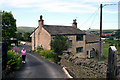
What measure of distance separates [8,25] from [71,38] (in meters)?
14.4

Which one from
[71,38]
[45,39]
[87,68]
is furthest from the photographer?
[71,38]

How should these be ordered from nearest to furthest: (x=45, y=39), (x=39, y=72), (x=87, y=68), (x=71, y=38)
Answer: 1. (x=87, y=68)
2. (x=39, y=72)
3. (x=45, y=39)
4. (x=71, y=38)

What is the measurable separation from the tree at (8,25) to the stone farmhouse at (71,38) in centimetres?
597

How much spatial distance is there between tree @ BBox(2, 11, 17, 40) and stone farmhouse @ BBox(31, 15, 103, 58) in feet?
19.6

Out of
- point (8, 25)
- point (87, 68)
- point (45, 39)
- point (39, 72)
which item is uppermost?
point (8, 25)

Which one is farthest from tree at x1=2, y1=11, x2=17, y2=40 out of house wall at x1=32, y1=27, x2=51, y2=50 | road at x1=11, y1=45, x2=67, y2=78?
road at x1=11, y1=45, x2=67, y2=78

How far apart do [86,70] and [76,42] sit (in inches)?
837

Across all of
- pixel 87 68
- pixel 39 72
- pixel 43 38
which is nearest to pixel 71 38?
pixel 43 38

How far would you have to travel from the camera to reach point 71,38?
29.5 meters

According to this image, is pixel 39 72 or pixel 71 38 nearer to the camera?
pixel 39 72

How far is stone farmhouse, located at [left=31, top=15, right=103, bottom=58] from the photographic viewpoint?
90.9 ft

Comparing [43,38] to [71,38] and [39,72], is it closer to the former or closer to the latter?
[71,38]

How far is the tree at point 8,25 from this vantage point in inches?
982

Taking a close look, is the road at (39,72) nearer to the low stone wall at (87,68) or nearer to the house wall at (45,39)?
the low stone wall at (87,68)
